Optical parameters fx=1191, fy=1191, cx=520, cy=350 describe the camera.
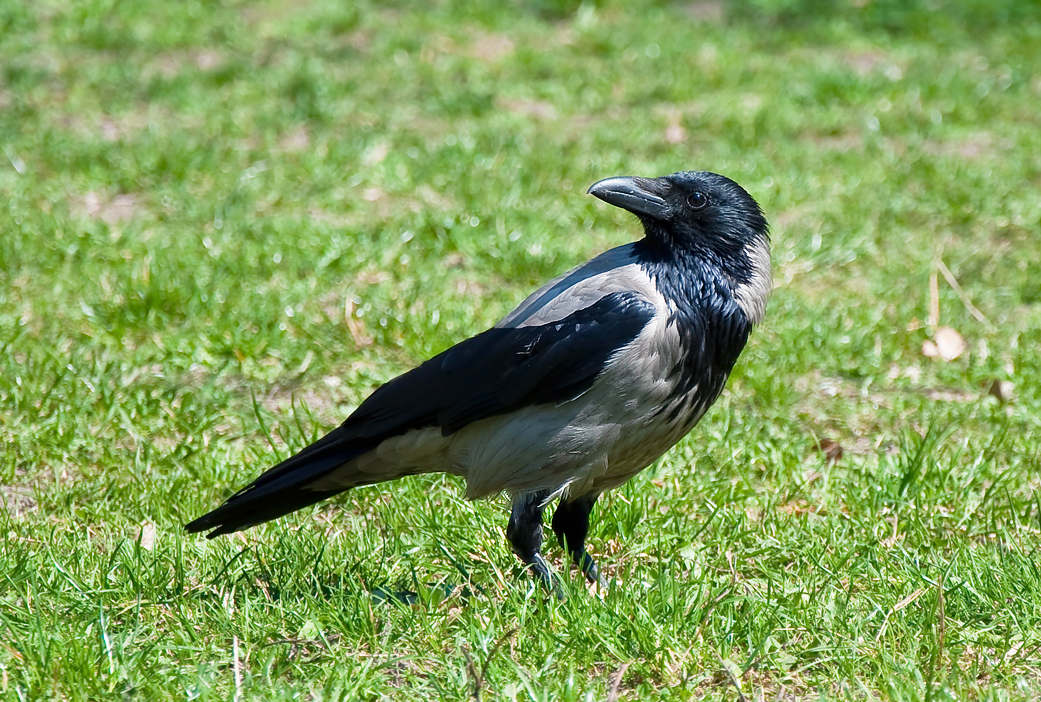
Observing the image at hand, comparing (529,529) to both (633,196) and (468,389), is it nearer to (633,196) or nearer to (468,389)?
(468,389)

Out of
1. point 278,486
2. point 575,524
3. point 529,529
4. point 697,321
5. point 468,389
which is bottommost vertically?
point 575,524

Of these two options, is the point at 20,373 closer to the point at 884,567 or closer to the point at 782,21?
the point at 884,567

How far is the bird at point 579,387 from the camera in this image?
3.46m

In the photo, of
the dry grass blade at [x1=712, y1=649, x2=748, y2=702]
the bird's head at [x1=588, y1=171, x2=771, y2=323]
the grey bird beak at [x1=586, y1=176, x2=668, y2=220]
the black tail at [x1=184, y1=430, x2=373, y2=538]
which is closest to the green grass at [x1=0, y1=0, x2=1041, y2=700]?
the dry grass blade at [x1=712, y1=649, x2=748, y2=702]

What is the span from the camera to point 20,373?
4.81 m

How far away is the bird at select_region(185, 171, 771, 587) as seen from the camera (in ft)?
11.3

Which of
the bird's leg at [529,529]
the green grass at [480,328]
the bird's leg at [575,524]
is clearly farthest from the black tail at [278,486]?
the bird's leg at [575,524]

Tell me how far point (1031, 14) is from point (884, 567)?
8.09 metres

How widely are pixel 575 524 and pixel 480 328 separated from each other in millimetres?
1815

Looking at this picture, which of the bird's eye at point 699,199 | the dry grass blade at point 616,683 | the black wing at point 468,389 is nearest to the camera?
the dry grass blade at point 616,683

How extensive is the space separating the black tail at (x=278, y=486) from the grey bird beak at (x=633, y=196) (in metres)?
1.07

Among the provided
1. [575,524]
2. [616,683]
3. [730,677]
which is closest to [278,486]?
[575,524]

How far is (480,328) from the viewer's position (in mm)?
5465

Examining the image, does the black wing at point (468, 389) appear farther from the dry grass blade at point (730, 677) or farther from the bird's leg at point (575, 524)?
the dry grass blade at point (730, 677)
